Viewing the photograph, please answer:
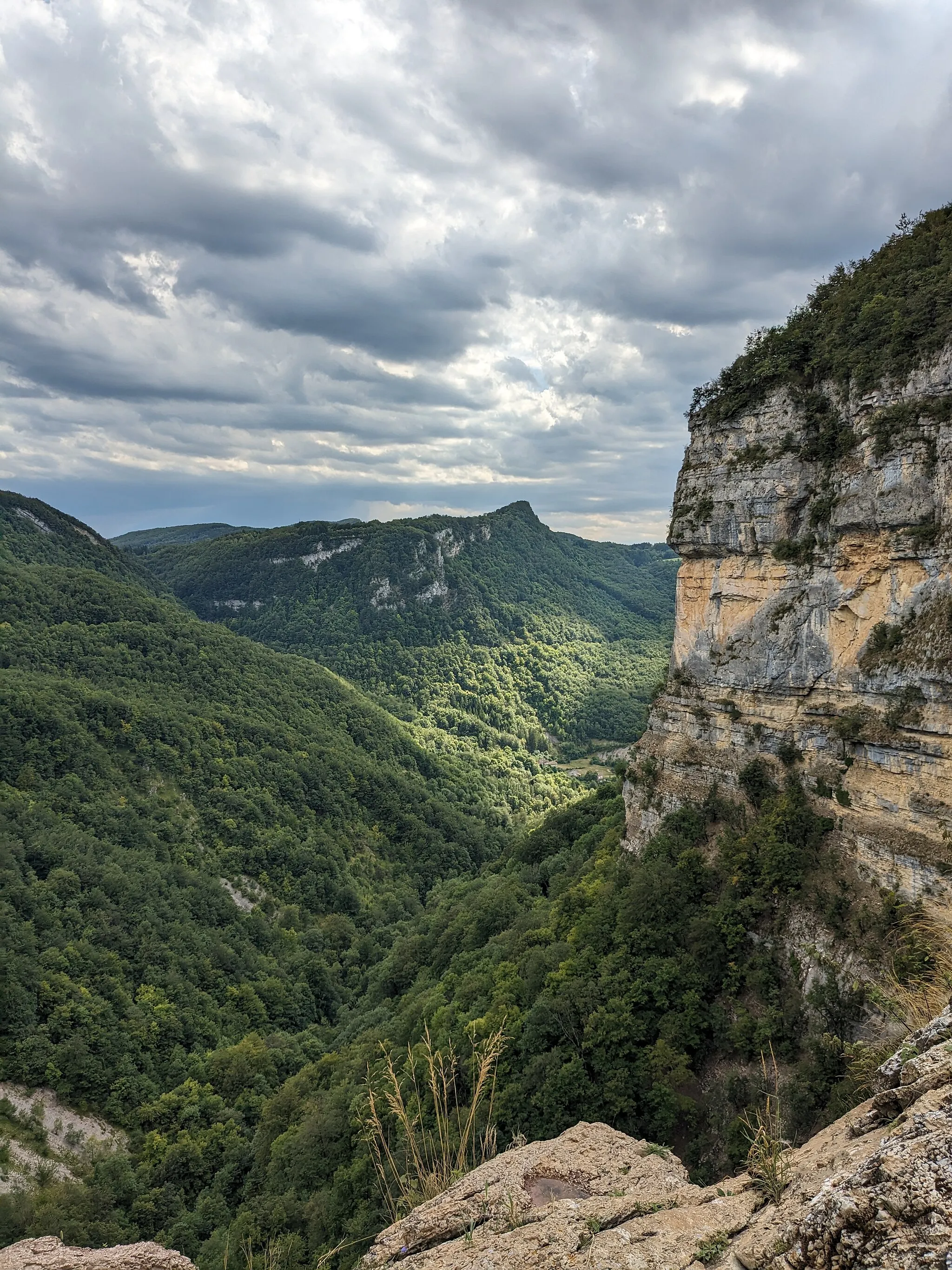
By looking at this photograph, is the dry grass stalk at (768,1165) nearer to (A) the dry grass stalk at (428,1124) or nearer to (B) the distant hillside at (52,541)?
(A) the dry grass stalk at (428,1124)

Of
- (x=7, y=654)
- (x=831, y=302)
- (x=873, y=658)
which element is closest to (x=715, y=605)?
(x=873, y=658)

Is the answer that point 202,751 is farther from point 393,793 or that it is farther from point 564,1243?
point 564,1243

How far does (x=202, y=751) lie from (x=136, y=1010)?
38.7 metres

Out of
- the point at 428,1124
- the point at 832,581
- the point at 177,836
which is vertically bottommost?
the point at 177,836

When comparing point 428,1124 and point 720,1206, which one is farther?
point 428,1124

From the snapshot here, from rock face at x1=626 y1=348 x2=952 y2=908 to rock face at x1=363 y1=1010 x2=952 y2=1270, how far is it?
45.9 ft

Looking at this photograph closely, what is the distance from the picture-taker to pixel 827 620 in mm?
24844

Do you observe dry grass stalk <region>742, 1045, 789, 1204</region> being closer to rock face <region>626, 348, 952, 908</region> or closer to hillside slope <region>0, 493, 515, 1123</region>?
rock face <region>626, 348, 952, 908</region>

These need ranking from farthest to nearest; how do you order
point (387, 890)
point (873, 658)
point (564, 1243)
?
point (387, 890) → point (873, 658) → point (564, 1243)

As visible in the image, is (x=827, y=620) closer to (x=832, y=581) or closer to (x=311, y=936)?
(x=832, y=581)

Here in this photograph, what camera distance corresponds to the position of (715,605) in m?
29.9

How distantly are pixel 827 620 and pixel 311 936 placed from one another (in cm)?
7035

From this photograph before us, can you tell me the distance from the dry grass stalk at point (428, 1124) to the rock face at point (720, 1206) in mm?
890

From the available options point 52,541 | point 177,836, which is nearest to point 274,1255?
point 177,836
